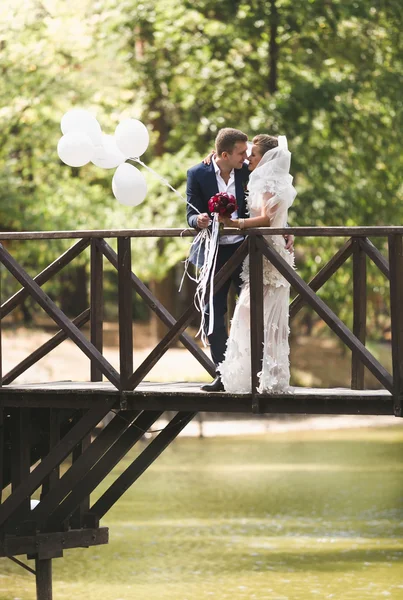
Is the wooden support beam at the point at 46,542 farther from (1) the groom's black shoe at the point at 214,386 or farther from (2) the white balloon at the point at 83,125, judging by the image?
(2) the white balloon at the point at 83,125

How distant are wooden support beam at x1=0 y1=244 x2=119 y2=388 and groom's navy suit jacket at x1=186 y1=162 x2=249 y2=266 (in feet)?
3.48

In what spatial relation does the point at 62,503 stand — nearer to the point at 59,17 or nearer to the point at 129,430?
the point at 129,430

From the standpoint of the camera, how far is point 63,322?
33.0 feet

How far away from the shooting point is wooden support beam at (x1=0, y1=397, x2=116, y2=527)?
10080 millimetres

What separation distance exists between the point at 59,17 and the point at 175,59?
294 cm

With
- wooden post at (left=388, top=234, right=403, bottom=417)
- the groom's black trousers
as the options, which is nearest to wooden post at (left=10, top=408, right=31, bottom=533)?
the groom's black trousers

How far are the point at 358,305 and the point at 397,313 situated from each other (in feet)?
4.27

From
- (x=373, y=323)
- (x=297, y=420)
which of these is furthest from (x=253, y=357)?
(x=373, y=323)

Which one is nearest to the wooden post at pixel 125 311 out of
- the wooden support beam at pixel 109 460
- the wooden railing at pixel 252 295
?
the wooden railing at pixel 252 295

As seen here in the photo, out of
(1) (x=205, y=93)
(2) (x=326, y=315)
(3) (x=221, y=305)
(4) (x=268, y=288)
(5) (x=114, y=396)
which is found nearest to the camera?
(2) (x=326, y=315)

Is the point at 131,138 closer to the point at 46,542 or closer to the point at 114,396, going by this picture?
the point at 114,396

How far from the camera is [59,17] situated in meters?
31.6

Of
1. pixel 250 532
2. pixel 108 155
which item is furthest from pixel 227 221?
pixel 250 532

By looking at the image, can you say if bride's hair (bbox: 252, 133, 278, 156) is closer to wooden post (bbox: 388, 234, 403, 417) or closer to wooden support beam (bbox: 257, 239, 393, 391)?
wooden support beam (bbox: 257, 239, 393, 391)
